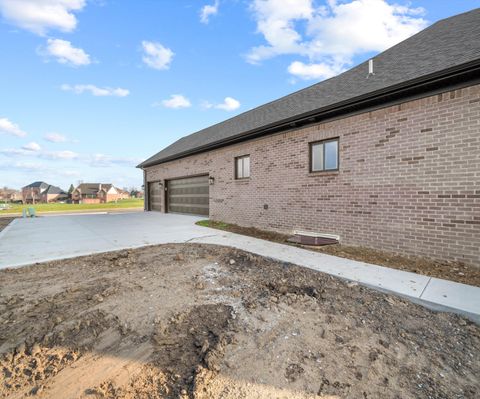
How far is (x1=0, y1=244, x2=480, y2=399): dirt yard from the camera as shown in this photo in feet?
6.98

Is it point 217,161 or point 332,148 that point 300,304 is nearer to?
point 332,148

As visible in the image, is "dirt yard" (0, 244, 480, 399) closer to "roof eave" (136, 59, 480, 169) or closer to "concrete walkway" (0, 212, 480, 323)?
"concrete walkway" (0, 212, 480, 323)

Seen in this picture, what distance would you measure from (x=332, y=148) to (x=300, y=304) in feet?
17.0

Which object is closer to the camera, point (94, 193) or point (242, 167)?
point (242, 167)

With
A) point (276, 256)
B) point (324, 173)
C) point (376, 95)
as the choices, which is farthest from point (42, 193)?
point (376, 95)

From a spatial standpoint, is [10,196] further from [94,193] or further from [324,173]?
[324,173]

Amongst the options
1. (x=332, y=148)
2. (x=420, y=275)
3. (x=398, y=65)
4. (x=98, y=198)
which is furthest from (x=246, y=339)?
(x=98, y=198)

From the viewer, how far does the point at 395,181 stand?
5996mm

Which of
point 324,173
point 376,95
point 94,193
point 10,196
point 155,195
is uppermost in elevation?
point 376,95

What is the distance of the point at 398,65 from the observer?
6.79 m

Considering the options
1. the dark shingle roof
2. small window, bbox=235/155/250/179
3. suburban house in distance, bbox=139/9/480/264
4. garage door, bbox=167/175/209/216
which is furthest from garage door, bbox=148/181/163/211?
the dark shingle roof

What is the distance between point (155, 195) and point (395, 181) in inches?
634

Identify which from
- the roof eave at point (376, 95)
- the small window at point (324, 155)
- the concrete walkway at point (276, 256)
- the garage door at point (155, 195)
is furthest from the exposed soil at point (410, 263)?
the garage door at point (155, 195)

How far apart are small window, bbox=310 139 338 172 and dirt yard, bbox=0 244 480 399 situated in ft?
13.3
